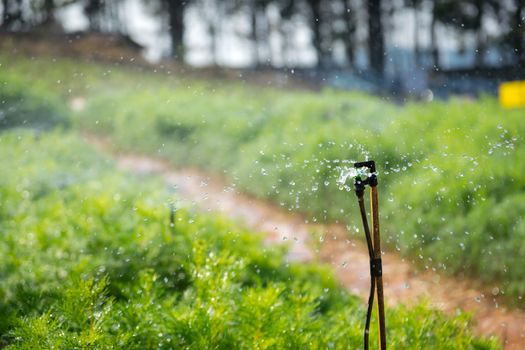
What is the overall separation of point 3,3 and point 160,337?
11.0m

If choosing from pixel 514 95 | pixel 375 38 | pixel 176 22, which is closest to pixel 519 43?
pixel 514 95

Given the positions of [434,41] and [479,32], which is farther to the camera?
[434,41]

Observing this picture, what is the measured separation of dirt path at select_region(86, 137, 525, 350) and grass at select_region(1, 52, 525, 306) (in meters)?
0.12

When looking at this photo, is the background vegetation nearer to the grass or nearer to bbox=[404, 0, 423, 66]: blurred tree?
the grass

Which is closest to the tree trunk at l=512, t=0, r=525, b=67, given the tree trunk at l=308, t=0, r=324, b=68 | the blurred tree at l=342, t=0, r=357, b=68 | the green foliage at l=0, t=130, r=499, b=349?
the green foliage at l=0, t=130, r=499, b=349

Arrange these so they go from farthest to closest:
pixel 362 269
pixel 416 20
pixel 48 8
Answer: pixel 416 20, pixel 48 8, pixel 362 269

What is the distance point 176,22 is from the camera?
16.7m

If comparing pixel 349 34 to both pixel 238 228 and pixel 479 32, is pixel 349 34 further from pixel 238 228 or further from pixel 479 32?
pixel 238 228

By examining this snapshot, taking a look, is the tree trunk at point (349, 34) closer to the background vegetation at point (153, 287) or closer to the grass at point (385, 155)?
the grass at point (385, 155)

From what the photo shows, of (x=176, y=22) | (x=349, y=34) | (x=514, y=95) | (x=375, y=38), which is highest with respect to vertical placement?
(x=176, y=22)

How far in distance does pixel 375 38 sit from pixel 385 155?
1176 cm

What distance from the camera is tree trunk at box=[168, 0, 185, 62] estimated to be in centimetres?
1625

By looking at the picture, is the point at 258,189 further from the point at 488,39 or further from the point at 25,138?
the point at 488,39

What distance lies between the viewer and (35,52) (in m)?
15.4
